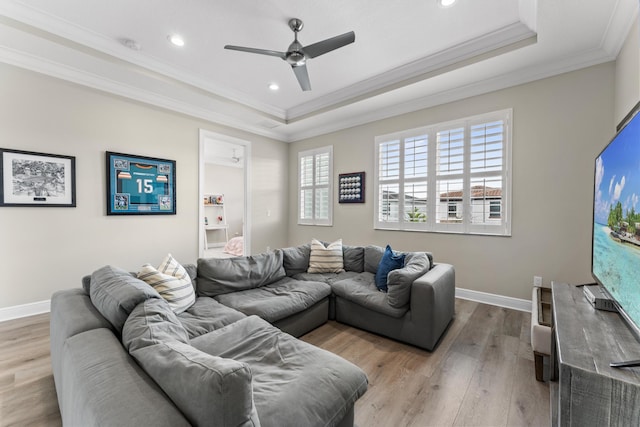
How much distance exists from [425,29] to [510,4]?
0.70 meters

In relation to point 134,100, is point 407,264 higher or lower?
lower

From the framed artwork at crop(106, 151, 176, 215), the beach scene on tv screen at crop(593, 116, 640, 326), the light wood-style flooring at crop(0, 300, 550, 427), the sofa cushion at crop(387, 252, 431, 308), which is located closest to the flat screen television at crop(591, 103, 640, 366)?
the beach scene on tv screen at crop(593, 116, 640, 326)

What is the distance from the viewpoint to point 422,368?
6.52 ft

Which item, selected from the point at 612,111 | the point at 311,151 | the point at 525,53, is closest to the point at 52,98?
the point at 311,151

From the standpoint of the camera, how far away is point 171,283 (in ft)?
6.57

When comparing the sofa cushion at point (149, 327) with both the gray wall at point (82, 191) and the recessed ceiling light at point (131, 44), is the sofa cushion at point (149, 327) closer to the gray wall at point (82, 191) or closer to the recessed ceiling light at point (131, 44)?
the gray wall at point (82, 191)

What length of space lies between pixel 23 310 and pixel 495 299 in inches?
214

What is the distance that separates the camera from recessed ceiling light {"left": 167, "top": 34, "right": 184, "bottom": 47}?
2.77 meters

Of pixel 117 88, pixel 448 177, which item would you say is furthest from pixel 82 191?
pixel 448 177

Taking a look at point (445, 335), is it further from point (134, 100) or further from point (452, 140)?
point (134, 100)

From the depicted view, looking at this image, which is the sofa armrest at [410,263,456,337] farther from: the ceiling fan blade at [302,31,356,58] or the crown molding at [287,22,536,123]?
the crown molding at [287,22,536,123]

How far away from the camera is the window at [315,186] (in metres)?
5.11

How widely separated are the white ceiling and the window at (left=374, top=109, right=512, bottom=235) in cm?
51

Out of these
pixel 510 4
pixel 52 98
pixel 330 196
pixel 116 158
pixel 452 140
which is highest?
pixel 510 4
